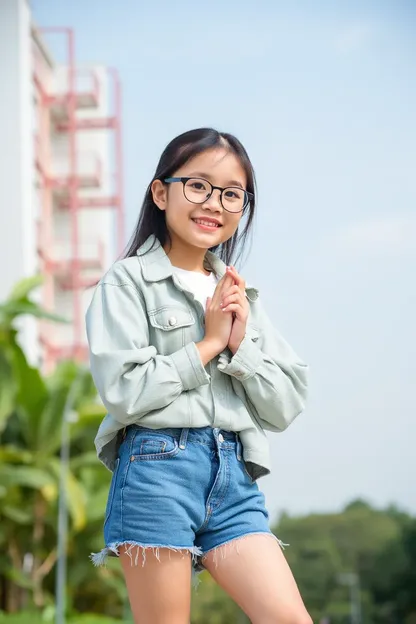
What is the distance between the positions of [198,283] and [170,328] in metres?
0.25

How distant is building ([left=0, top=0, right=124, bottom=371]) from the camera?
169ft

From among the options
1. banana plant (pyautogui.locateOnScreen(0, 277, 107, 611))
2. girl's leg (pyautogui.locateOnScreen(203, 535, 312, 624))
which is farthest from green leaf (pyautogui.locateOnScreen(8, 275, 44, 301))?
girl's leg (pyautogui.locateOnScreen(203, 535, 312, 624))

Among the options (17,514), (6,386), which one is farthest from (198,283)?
(17,514)

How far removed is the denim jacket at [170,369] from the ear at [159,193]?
0.13 metres

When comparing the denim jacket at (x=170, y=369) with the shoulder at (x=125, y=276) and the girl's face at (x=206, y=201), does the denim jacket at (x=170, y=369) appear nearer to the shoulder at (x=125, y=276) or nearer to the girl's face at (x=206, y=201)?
the shoulder at (x=125, y=276)

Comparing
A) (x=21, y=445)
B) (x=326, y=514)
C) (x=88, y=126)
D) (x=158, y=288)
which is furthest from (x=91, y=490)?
(x=326, y=514)

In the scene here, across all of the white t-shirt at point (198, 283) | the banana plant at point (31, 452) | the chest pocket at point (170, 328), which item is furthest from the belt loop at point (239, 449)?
the banana plant at point (31, 452)

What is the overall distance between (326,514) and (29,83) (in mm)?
50645

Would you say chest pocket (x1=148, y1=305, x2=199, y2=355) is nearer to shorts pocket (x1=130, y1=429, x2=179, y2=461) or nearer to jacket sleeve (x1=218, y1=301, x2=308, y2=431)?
jacket sleeve (x1=218, y1=301, x2=308, y2=431)

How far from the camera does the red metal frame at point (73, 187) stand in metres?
54.2

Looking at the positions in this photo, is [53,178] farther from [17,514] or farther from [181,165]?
[181,165]

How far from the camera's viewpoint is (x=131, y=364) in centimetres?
379

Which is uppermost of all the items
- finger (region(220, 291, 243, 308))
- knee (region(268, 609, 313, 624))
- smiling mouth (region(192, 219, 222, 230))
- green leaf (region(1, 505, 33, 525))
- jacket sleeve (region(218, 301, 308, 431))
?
smiling mouth (region(192, 219, 222, 230))

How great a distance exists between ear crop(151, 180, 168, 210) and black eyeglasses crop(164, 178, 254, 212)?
0.13ft
